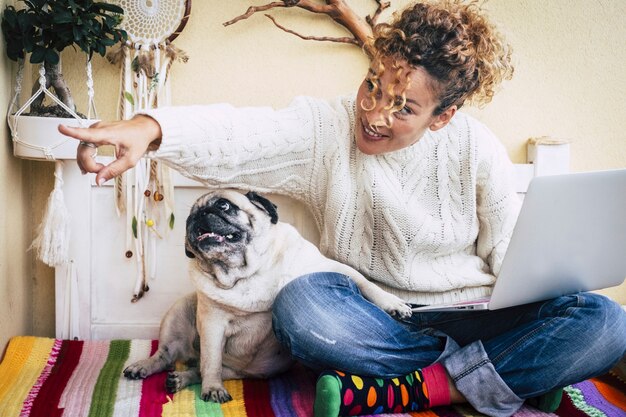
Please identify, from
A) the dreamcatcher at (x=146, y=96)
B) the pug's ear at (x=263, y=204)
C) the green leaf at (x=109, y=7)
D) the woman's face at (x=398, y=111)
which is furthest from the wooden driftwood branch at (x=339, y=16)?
the pug's ear at (x=263, y=204)

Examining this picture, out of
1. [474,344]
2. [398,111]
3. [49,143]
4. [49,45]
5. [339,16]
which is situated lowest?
[474,344]

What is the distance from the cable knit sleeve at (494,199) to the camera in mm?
1415

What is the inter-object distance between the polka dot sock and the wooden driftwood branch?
908mm

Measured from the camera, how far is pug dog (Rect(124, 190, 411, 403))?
124cm

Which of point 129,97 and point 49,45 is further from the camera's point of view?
point 129,97

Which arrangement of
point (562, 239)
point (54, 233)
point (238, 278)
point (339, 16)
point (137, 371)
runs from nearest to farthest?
point (562, 239), point (238, 278), point (137, 371), point (54, 233), point (339, 16)

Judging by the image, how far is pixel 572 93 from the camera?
70.9 inches

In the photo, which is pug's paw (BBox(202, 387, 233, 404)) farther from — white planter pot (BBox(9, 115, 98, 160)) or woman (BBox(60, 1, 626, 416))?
white planter pot (BBox(9, 115, 98, 160))

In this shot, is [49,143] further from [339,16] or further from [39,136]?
[339,16]

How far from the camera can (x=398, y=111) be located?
1.24 metres

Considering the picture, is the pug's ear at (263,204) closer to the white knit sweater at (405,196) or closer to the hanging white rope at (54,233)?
the white knit sweater at (405,196)

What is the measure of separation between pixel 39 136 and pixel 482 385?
1166 mm

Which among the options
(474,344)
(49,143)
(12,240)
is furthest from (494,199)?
(12,240)

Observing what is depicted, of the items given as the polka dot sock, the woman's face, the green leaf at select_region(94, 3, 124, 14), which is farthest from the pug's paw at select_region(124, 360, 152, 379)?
the green leaf at select_region(94, 3, 124, 14)
